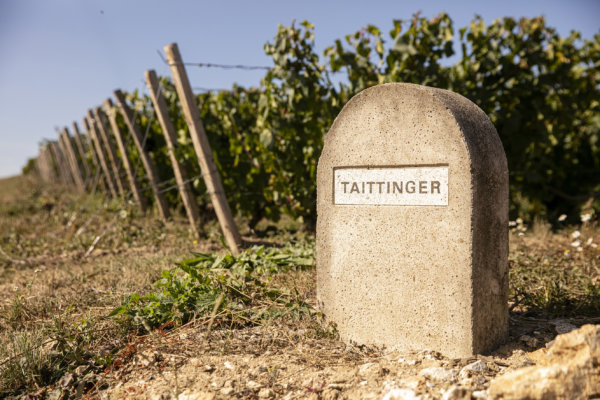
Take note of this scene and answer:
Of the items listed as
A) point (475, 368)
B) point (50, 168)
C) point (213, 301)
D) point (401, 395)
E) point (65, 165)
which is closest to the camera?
point (401, 395)

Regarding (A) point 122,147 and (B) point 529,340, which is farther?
(A) point 122,147

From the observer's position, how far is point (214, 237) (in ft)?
19.4

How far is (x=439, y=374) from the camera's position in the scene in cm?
219

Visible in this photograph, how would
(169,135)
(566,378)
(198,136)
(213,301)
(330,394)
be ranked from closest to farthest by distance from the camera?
(566,378) → (330,394) → (213,301) → (198,136) → (169,135)

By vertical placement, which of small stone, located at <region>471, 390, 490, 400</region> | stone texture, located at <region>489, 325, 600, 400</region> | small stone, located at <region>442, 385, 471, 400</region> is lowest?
small stone, located at <region>471, 390, 490, 400</region>

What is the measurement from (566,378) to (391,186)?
4.05 ft

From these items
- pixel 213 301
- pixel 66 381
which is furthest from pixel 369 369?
pixel 66 381

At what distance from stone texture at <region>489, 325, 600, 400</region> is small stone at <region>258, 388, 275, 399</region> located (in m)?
0.96

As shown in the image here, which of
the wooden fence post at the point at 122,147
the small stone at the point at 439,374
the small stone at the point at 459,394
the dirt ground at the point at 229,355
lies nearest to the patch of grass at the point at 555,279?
the dirt ground at the point at 229,355

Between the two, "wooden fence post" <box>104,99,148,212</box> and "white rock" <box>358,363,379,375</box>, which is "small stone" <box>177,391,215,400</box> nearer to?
"white rock" <box>358,363,379,375</box>

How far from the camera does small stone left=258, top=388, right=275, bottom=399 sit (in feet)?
7.18

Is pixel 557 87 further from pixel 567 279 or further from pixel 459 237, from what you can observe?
pixel 459 237

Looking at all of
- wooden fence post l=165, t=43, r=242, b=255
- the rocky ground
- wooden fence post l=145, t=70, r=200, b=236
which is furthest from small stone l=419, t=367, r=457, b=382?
wooden fence post l=145, t=70, r=200, b=236

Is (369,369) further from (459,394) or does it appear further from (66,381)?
(66,381)
